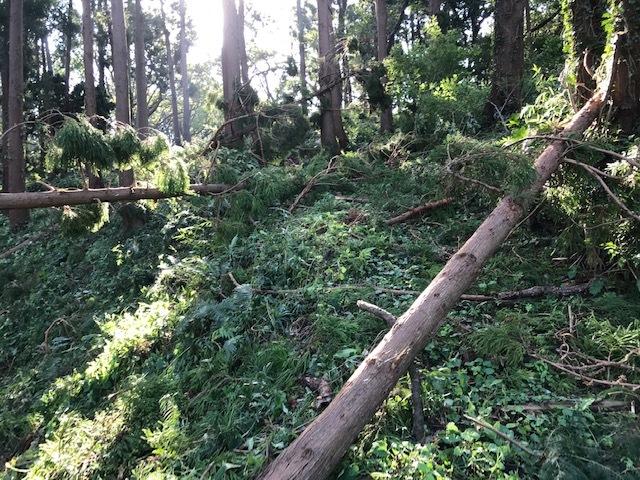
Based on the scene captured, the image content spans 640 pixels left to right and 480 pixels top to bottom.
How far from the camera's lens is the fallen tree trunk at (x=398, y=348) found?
237 cm

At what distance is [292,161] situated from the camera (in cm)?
1084

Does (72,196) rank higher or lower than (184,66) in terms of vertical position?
lower

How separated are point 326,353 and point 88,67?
10.3 meters

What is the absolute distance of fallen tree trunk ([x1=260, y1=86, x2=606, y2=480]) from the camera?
2367mm

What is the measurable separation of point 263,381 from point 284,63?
9484 millimetres

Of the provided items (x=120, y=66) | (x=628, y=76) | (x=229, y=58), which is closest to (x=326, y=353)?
(x=628, y=76)

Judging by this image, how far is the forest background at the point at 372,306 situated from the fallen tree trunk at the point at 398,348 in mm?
17

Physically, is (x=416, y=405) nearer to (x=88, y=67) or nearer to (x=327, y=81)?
(x=327, y=81)

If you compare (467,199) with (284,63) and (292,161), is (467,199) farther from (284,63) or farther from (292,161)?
(284,63)

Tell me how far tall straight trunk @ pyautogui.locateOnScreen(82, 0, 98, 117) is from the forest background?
13.0 ft

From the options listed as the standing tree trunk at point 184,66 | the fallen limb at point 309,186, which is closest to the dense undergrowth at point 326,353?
the fallen limb at point 309,186

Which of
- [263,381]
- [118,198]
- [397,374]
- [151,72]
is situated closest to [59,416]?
[263,381]

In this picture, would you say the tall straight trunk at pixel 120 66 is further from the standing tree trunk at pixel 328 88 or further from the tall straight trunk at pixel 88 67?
the standing tree trunk at pixel 328 88

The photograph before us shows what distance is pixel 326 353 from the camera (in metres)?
3.60
